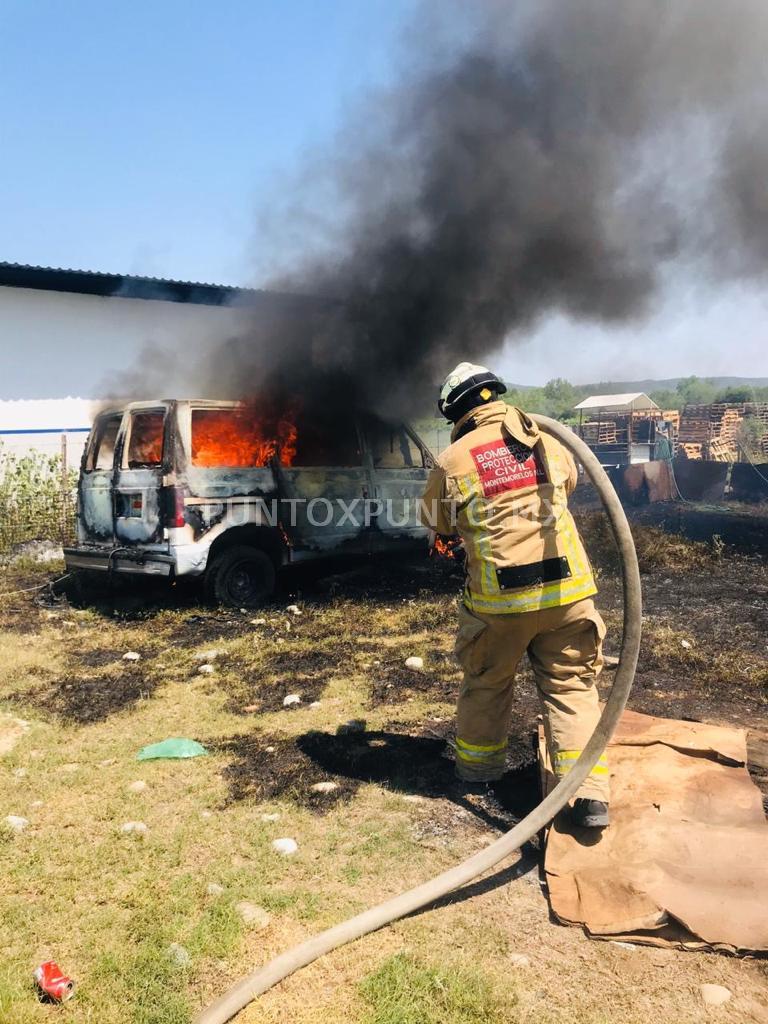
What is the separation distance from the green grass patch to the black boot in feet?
2.63

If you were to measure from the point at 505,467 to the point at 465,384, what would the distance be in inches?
17.7

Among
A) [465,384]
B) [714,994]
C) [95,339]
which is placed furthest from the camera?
[95,339]

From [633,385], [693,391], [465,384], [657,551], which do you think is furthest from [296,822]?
[633,385]

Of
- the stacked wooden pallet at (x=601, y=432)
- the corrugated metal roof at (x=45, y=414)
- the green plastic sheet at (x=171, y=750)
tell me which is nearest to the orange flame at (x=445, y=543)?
the green plastic sheet at (x=171, y=750)

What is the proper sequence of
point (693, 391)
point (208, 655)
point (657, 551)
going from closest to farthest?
point (208, 655), point (657, 551), point (693, 391)

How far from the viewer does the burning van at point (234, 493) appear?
6.24 metres

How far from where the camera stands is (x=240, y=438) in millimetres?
6809

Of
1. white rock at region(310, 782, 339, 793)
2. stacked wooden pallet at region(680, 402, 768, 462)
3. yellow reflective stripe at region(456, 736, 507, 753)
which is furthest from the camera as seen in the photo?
stacked wooden pallet at region(680, 402, 768, 462)

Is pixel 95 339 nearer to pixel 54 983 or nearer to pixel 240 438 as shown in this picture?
pixel 240 438

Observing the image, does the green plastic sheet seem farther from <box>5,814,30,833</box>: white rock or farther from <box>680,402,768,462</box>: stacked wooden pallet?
<box>680,402,768,462</box>: stacked wooden pallet

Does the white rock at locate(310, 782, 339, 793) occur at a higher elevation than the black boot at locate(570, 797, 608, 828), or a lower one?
lower

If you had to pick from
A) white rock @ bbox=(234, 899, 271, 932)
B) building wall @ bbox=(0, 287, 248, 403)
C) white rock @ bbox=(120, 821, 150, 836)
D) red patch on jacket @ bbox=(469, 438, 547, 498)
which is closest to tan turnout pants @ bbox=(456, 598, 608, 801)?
red patch on jacket @ bbox=(469, 438, 547, 498)

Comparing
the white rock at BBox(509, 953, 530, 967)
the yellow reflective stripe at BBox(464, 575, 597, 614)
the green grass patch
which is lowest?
the white rock at BBox(509, 953, 530, 967)

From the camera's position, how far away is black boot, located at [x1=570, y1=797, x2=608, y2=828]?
279cm
